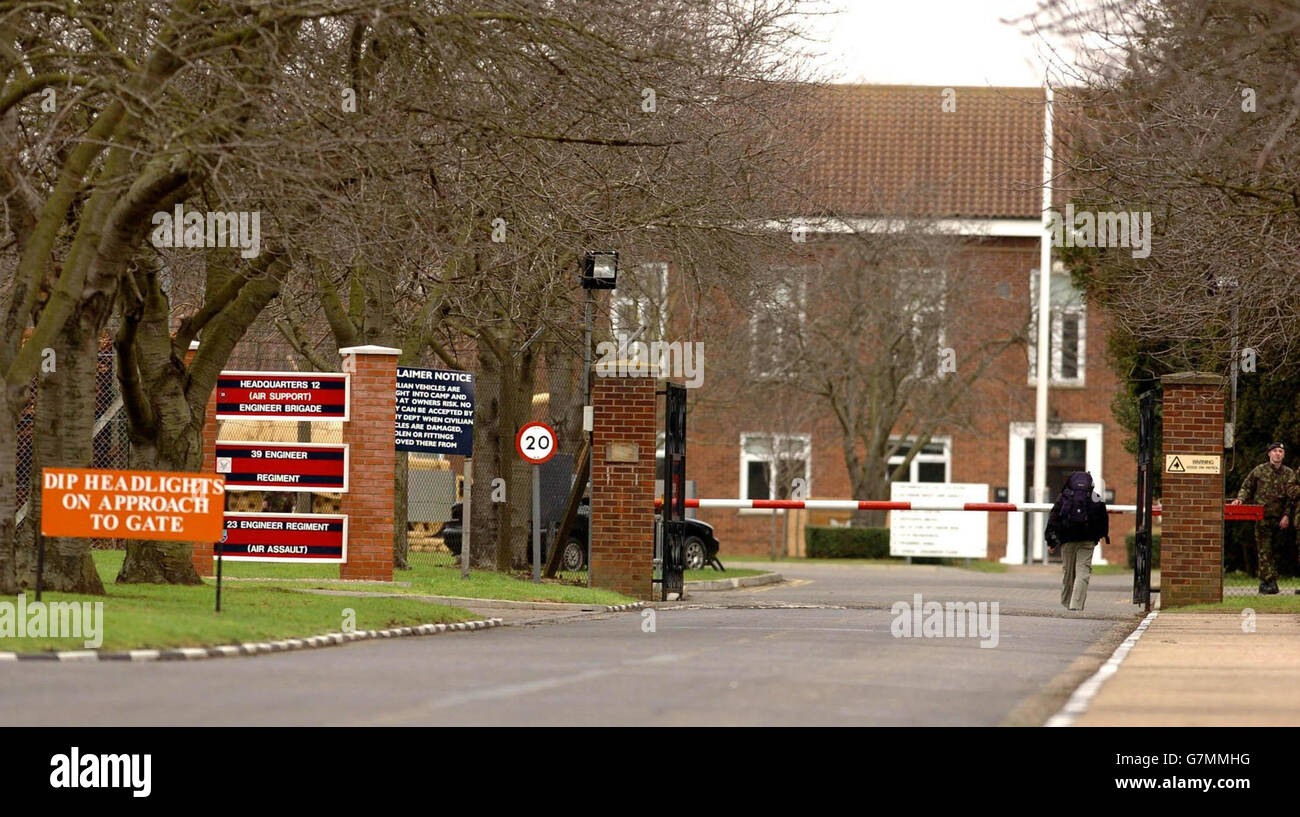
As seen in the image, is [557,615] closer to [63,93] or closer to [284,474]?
[284,474]

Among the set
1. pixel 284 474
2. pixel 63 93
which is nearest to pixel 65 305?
pixel 63 93

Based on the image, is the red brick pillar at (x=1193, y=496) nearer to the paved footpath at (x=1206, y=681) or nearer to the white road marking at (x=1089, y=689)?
the paved footpath at (x=1206, y=681)

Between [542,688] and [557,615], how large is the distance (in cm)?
941

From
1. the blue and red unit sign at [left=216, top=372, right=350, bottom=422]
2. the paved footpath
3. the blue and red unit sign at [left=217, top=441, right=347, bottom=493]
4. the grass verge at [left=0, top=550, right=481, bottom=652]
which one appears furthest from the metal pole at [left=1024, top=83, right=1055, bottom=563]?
the grass verge at [left=0, top=550, right=481, bottom=652]

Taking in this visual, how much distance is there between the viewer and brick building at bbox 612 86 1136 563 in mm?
44812

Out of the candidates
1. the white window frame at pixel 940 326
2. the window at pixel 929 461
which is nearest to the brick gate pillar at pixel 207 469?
the white window frame at pixel 940 326

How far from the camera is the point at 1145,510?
936 inches

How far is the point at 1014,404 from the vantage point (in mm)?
46469

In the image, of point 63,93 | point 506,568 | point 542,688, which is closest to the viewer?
point 542,688

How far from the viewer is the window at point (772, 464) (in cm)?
4622

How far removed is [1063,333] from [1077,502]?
79.0 ft

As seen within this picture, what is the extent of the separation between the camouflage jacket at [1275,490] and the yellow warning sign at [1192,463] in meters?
1.41

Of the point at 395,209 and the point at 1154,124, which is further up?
the point at 1154,124

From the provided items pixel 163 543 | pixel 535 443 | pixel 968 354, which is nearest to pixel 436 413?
pixel 535 443
